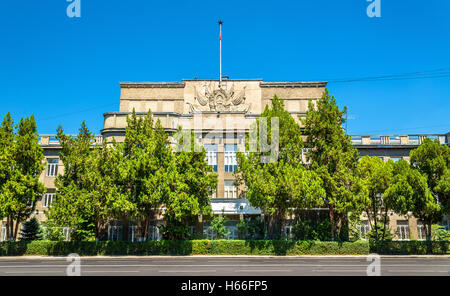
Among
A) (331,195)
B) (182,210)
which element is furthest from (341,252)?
(182,210)

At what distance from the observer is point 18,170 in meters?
29.9

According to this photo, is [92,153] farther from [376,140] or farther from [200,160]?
[376,140]

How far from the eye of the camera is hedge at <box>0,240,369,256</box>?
28.4 m

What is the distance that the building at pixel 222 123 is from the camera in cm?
3572

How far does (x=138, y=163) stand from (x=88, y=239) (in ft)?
30.1

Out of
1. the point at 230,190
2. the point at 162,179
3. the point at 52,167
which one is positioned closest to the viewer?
the point at 162,179

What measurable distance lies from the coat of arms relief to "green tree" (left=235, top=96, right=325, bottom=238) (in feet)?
33.1

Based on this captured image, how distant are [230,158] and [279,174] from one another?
8.81m

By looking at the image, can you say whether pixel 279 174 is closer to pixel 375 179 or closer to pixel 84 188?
pixel 375 179

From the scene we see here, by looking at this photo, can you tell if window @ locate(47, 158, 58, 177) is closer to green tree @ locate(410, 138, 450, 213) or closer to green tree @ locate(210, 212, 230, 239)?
green tree @ locate(210, 212, 230, 239)

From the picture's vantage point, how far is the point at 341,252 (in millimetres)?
28328

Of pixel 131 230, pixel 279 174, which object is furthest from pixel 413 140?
pixel 131 230

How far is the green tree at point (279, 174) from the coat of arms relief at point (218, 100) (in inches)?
397

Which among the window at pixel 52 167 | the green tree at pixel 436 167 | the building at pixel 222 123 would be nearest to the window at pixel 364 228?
the building at pixel 222 123
